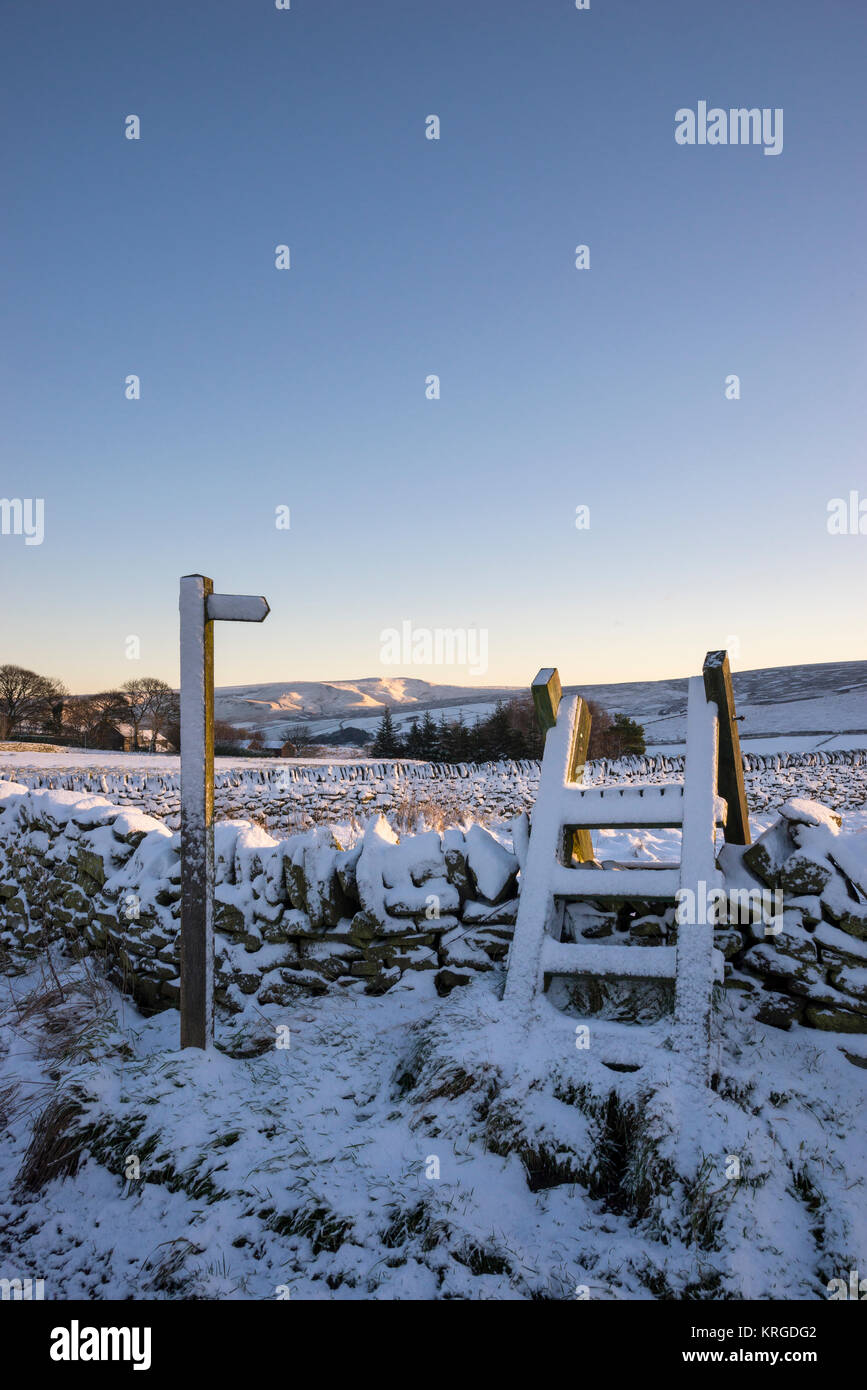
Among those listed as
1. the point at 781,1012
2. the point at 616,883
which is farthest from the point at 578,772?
the point at 781,1012

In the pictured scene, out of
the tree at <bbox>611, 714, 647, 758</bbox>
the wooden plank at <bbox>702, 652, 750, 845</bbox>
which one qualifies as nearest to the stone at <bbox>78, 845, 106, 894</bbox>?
the wooden plank at <bbox>702, 652, 750, 845</bbox>

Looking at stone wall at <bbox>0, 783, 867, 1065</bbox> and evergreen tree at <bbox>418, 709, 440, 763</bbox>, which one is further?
evergreen tree at <bbox>418, 709, 440, 763</bbox>

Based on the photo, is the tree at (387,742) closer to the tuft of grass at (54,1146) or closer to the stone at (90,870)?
the stone at (90,870)

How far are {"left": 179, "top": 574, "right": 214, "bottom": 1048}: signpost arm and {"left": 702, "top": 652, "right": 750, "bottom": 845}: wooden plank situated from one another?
2911 millimetres

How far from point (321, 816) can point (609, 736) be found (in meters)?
19.9

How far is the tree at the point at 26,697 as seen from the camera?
3780 cm

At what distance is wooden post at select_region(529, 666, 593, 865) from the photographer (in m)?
4.27

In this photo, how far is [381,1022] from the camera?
12.7 ft

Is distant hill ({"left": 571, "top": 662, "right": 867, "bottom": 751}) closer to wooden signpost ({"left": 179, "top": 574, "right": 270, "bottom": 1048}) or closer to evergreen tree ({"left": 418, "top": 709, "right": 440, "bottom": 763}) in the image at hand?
evergreen tree ({"left": 418, "top": 709, "right": 440, "bottom": 763})

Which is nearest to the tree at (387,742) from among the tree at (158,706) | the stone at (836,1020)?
the tree at (158,706)

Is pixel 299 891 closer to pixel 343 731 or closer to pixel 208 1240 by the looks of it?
pixel 208 1240

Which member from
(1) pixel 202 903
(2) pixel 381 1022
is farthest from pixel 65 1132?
(2) pixel 381 1022

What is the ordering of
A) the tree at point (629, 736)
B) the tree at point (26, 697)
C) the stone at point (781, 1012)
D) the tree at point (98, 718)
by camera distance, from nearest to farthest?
the stone at point (781, 1012) → the tree at point (629, 736) → the tree at point (98, 718) → the tree at point (26, 697)

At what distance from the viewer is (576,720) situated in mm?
4383
